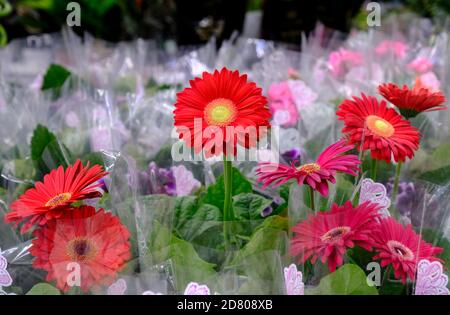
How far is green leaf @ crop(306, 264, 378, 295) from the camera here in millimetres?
628

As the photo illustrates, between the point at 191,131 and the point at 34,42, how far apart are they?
1296 millimetres

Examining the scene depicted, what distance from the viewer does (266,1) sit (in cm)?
196

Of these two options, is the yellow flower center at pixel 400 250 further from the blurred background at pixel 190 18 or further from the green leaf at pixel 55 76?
the blurred background at pixel 190 18

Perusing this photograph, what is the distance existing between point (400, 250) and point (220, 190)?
0.82ft

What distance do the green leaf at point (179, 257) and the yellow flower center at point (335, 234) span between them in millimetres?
125

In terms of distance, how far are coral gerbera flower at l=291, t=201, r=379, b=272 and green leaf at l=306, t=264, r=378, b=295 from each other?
0.05 feet

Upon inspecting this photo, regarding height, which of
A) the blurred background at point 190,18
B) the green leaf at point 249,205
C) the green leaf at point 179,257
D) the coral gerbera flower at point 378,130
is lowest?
the green leaf at point 179,257

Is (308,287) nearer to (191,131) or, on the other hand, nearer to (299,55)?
(191,131)

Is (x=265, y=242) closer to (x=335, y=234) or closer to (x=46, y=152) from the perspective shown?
(x=335, y=234)

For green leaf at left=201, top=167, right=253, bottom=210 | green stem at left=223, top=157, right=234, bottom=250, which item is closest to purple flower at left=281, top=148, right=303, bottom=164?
green leaf at left=201, top=167, right=253, bottom=210

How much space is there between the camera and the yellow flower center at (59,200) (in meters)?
0.64

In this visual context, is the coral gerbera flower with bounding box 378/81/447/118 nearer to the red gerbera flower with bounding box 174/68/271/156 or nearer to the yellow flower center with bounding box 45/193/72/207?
the red gerbera flower with bounding box 174/68/271/156

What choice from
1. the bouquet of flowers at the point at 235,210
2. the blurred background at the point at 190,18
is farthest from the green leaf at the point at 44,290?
the blurred background at the point at 190,18
